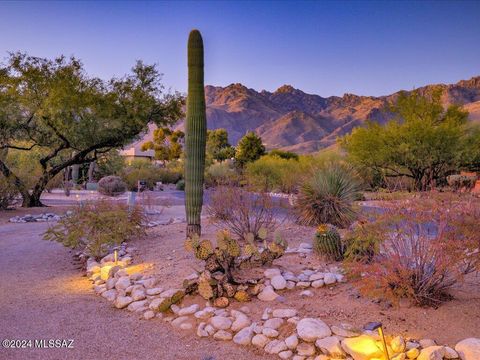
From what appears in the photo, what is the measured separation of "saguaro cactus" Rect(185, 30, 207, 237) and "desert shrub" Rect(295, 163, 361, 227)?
291cm

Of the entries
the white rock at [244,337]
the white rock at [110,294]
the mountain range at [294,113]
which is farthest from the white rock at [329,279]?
Result: the mountain range at [294,113]

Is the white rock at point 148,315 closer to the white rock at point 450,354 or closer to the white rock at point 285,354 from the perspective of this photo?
the white rock at point 285,354

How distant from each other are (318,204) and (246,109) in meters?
122

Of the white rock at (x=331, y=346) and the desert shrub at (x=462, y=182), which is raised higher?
the desert shrub at (x=462, y=182)

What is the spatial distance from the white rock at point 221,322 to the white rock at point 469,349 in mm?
2061

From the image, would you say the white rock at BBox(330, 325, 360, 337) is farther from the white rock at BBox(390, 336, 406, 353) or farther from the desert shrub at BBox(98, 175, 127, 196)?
the desert shrub at BBox(98, 175, 127, 196)

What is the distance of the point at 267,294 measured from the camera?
4980 millimetres

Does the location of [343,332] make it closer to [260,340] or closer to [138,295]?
[260,340]

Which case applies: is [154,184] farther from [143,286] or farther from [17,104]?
[143,286]

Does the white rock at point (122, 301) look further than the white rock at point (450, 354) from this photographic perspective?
Yes

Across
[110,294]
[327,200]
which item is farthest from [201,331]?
[327,200]

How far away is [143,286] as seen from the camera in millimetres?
5715

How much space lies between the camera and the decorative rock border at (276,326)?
11.6 ft

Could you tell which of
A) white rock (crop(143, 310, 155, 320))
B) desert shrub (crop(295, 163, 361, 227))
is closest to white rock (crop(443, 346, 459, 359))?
white rock (crop(143, 310, 155, 320))
